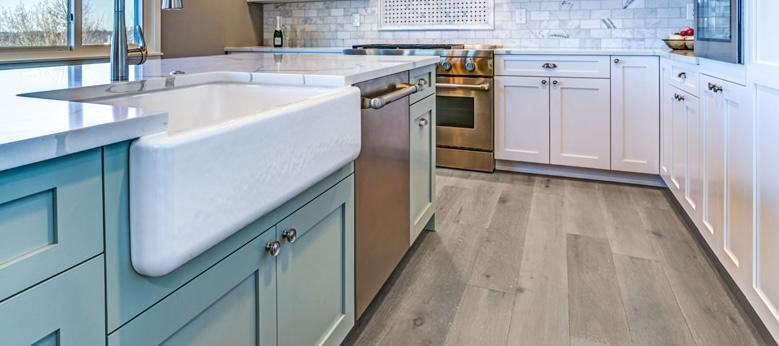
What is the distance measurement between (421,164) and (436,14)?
2519mm

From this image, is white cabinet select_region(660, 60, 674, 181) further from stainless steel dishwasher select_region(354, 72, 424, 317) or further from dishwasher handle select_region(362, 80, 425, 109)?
stainless steel dishwasher select_region(354, 72, 424, 317)

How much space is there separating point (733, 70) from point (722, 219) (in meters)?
0.56

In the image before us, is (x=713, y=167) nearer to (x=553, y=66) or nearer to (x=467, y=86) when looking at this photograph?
(x=553, y=66)

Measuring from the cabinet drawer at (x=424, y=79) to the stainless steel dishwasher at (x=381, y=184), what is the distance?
0.30 feet

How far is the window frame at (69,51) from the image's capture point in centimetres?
285

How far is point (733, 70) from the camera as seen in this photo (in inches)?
69.3

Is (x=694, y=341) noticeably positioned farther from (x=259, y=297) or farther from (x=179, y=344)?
(x=179, y=344)

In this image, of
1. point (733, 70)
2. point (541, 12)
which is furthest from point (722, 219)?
point (541, 12)

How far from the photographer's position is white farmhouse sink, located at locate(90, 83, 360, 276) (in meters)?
0.64

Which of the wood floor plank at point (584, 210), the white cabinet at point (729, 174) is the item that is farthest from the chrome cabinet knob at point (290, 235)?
the wood floor plank at point (584, 210)

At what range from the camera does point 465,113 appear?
12.4 ft

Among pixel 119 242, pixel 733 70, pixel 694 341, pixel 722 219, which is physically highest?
pixel 733 70

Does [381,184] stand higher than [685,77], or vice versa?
[685,77]

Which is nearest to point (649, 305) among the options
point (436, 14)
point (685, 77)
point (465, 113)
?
point (685, 77)
